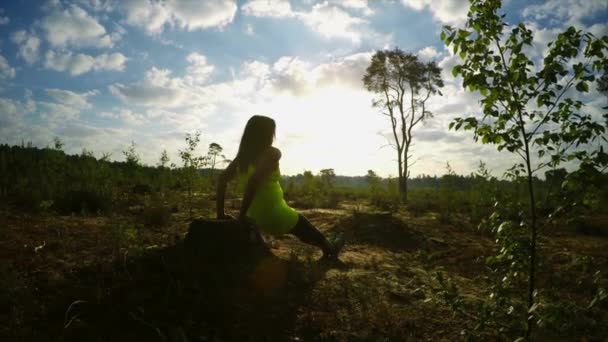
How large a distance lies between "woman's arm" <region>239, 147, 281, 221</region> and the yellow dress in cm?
14

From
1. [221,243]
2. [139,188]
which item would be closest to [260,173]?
[221,243]

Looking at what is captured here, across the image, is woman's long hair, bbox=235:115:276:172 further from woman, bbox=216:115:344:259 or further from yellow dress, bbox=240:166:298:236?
yellow dress, bbox=240:166:298:236

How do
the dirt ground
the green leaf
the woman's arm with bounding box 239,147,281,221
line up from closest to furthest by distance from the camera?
the green leaf
the dirt ground
the woman's arm with bounding box 239,147,281,221

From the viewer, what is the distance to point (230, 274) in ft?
10.6

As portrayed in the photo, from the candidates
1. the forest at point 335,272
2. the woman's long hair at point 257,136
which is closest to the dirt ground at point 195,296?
the forest at point 335,272

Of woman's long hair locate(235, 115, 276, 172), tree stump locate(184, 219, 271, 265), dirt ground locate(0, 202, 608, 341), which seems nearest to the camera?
dirt ground locate(0, 202, 608, 341)

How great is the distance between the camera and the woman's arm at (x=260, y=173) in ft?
11.9

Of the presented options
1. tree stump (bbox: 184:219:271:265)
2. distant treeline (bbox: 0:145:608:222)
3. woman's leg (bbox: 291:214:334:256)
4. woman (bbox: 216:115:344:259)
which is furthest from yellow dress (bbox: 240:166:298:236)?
distant treeline (bbox: 0:145:608:222)

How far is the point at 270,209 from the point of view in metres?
3.99

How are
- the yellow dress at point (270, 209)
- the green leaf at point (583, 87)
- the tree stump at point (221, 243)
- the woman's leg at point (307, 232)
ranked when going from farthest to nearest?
the woman's leg at point (307, 232) → the yellow dress at point (270, 209) → the tree stump at point (221, 243) → the green leaf at point (583, 87)

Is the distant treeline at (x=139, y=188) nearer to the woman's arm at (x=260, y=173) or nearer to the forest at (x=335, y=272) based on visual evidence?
the forest at (x=335, y=272)

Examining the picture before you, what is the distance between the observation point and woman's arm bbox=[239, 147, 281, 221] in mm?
3619

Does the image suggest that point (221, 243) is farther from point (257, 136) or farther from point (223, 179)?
point (257, 136)

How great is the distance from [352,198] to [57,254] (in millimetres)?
13625
